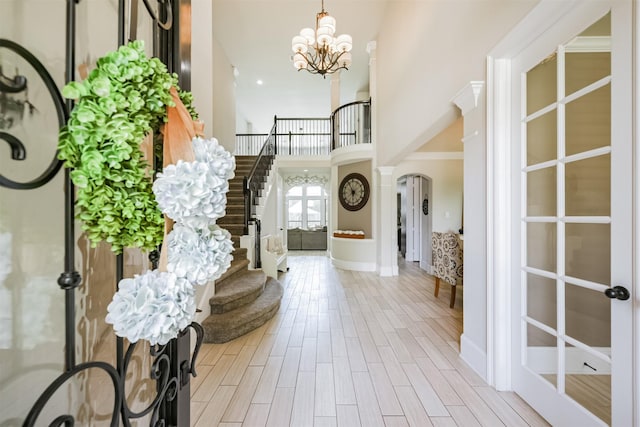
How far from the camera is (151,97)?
548mm

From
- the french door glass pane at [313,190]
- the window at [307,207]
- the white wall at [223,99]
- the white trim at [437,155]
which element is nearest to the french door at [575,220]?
the white trim at [437,155]

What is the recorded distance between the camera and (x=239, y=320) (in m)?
2.83

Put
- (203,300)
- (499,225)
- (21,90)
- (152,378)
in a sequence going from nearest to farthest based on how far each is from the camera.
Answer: (21,90) → (152,378) → (499,225) → (203,300)

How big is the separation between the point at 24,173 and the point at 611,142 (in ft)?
7.03

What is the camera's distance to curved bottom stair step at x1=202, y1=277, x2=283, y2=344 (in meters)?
2.70

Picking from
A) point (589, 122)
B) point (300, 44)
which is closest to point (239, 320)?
point (589, 122)

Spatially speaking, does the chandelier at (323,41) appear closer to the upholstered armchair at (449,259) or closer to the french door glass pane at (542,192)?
the upholstered armchair at (449,259)

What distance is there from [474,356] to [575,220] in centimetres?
136

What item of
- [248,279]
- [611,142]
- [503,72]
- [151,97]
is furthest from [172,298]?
[248,279]

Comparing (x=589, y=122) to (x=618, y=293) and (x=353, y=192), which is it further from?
(x=353, y=192)

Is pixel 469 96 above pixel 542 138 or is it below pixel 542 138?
above

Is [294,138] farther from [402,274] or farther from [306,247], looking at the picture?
[402,274]

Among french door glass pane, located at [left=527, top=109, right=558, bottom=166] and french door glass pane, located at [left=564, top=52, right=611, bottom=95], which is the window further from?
french door glass pane, located at [left=564, top=52, right=611, bottom=95]

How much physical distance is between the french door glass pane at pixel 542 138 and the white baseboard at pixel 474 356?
58.7 inches
